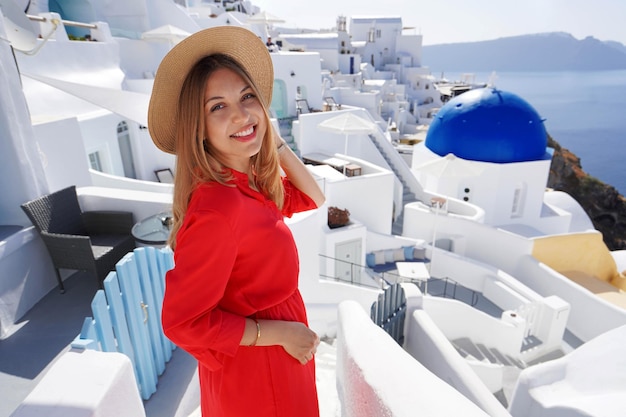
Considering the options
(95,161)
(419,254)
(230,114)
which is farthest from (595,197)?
(230,114)

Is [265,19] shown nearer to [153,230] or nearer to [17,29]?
[17,29]

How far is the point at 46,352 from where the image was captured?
9.95ft

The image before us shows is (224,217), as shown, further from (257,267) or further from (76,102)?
(76,102)

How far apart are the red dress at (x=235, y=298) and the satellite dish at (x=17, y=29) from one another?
395 cm

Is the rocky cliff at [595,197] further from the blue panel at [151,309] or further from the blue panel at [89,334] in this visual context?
the blue panel at [89,334]

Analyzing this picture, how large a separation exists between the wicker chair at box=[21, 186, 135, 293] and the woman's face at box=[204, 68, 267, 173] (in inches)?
114

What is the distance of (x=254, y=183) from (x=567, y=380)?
8.16 feet

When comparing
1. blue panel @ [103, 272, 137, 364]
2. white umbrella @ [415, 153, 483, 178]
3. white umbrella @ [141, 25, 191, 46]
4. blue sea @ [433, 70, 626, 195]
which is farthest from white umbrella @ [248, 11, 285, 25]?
blue panel @ [103, 272, 137, 364]

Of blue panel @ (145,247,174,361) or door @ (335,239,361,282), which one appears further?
door @ (335,239,361,282)

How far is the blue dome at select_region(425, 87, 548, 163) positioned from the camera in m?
13.1

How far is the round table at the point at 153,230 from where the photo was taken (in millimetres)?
3854

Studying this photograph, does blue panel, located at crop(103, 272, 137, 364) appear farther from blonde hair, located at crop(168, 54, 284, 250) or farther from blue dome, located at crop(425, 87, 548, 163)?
blue dome, located at crop(425, 87, 548, 163)

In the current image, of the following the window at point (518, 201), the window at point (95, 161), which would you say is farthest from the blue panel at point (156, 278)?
the window at point (518, 201)

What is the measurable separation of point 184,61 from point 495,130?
13895 millimetres
